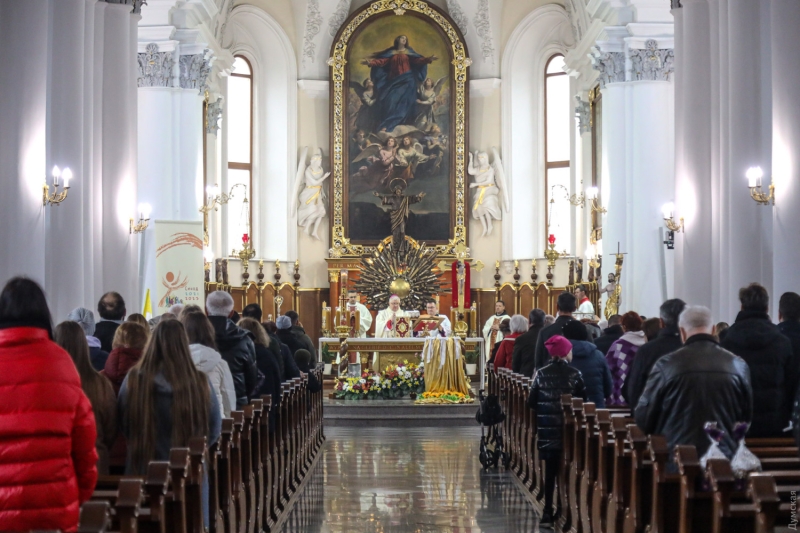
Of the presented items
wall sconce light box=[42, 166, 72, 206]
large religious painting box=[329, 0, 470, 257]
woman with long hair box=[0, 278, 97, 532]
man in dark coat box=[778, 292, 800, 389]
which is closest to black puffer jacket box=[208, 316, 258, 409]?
woman with long hair box=[0, 278, 97, 532]

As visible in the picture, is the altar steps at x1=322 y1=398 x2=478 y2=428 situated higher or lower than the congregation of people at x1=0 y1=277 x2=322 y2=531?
lower

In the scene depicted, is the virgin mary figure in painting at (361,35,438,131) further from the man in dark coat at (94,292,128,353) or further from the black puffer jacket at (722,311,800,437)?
the black puffer jacket at (722,311,800,437)

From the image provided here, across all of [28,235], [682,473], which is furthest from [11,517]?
[28,235]

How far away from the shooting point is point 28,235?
10531 millimetres

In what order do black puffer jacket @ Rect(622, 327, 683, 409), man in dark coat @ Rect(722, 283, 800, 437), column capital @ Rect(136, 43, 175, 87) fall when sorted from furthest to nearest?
column capital @ Rect(136, 43, 175, 87) < black puffer jacket @ Rect(622, 327, 683, 409) < man in dark coat @ Rect(722, 283, 800, 437)

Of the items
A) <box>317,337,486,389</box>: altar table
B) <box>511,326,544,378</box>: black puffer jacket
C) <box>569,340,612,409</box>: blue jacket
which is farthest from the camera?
<box>317,337,486,389</box>: altar table

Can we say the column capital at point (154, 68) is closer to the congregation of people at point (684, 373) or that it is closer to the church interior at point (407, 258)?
the church interior at point (407, 258)

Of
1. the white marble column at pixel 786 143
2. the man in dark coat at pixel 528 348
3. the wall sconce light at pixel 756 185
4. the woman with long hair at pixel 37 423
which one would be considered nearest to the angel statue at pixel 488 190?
the wall sconce light at pixel 756 185

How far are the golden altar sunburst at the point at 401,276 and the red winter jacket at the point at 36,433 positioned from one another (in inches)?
725

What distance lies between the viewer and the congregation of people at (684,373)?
5.10 meters

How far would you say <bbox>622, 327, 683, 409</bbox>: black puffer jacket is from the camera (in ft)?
21.2

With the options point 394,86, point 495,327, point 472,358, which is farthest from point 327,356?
point 394,86

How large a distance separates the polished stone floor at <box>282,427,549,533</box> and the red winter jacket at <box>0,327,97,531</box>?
4496 millimetres

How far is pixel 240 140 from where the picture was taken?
83.8 ft
